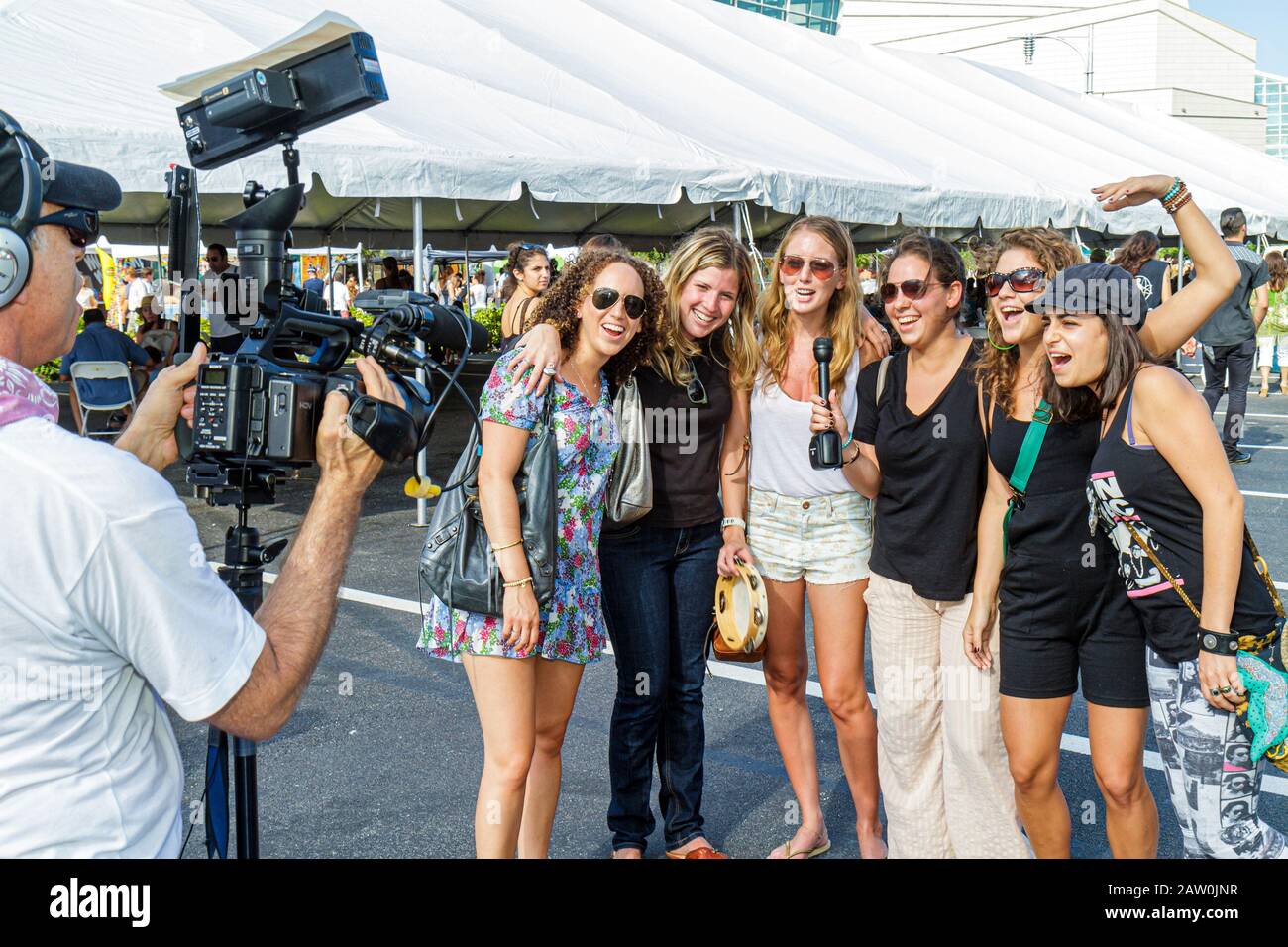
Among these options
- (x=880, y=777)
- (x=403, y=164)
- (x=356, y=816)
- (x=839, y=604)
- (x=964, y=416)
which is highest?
Result: (x=403, y=164)

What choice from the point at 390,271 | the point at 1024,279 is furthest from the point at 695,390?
the point at 390,271

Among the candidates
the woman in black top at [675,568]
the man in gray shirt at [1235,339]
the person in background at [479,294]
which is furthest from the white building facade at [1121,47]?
the woman in black top at [675,568]

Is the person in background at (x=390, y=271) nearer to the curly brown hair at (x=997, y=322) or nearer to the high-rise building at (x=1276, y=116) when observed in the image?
the curly brown hair at (x=997, y=322)

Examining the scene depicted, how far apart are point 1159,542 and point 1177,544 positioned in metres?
0.04

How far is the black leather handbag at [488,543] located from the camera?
9.76 ft

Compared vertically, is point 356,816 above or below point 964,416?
below

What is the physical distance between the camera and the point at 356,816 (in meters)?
3.72

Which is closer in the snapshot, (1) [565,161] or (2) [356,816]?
(2) [356,816]

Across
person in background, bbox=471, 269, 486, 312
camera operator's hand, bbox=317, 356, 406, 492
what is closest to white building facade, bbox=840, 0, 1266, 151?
person in background, bbox=471, 269, 486, 312

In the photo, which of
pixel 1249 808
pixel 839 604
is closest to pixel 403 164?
pixel 839 604

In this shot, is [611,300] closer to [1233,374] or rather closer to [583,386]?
[583,386]
